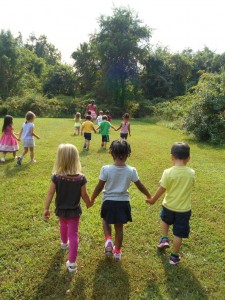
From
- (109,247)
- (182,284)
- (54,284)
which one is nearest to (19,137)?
(109,247)

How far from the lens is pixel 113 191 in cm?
367

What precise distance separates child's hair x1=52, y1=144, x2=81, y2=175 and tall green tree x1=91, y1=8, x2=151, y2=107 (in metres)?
30.2

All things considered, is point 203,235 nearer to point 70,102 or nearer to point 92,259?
point 92,259

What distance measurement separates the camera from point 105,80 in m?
33.6

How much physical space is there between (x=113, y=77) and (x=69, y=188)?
103 feet

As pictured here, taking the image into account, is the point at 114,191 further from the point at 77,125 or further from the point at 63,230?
the point at 77,125

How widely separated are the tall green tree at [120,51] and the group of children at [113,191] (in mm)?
30013

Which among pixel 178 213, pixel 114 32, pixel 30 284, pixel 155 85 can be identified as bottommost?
pixel 30 284

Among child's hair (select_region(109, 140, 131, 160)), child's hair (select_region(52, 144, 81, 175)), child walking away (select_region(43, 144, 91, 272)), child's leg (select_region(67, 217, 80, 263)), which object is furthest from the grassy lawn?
child's hair (select_region(109, 140, 131, 160))

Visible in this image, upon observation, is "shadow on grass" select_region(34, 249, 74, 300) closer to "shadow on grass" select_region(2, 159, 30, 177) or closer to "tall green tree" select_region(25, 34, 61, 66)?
"shadow on grass" select_region(2, 159, 30, 177)

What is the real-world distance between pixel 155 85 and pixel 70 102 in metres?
11.5

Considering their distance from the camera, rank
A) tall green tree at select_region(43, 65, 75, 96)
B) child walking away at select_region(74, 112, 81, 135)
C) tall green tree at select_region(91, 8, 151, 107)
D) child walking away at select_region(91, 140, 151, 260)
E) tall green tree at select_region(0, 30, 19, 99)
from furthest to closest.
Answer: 1. tall green tree at select_region(43, 65, 75, 96)
2. tall green tree at select_region(0, 30, 19, 99)
3. tall green tree at select_region(91, 8, 151, 107)
4. child walking away at select_region(74, 112, 81, 135)
5. child walking away at select_region(91, 140, 151, 260)

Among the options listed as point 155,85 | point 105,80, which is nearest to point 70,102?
point 105,80

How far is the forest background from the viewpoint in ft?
99.7
